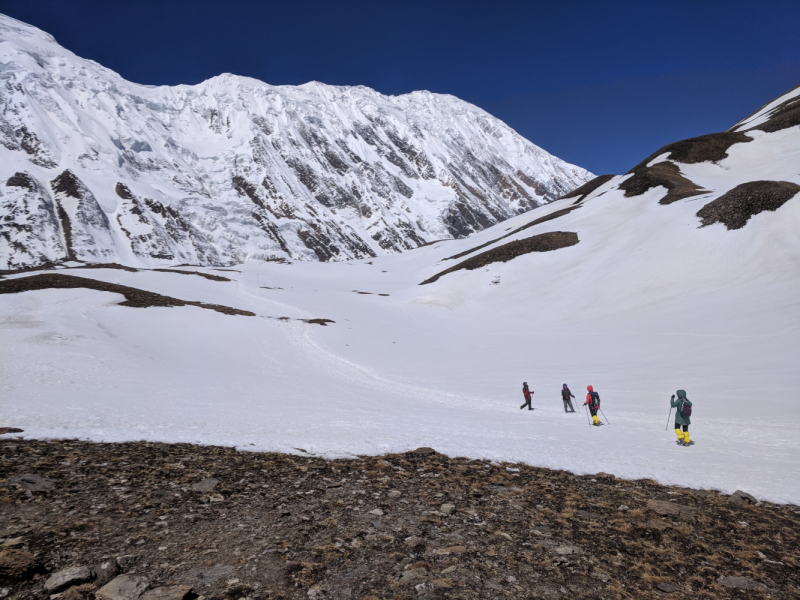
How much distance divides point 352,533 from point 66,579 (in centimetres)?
300

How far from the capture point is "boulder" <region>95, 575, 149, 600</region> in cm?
389

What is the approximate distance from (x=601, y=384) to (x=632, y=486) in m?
12.0

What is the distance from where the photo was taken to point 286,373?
2081 cm

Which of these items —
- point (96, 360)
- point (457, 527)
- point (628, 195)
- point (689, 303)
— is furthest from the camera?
point (628, 195)

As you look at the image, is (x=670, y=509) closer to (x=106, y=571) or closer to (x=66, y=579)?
(x=106, y=571)

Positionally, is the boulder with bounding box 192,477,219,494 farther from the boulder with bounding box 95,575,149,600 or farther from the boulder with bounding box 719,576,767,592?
the boulder with bounding box 719,576,767,592

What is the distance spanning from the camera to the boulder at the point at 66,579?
12.7ft

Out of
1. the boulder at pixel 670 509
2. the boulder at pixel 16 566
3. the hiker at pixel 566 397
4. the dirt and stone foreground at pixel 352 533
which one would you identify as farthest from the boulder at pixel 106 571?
the hiker at pixel 566 397

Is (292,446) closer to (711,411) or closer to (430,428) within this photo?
(430,428)

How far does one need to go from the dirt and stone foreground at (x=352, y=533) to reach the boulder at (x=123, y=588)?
18 millimetres

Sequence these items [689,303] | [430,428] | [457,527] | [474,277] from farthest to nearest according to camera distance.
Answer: [474,277] → [689,303] → [430,428] → [457,527]

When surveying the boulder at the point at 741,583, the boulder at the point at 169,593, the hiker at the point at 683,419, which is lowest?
the boulder at the point at 169,593

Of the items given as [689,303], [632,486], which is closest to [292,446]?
[632,486]

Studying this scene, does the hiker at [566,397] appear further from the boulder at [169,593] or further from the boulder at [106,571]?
the boulder at [106,571]
